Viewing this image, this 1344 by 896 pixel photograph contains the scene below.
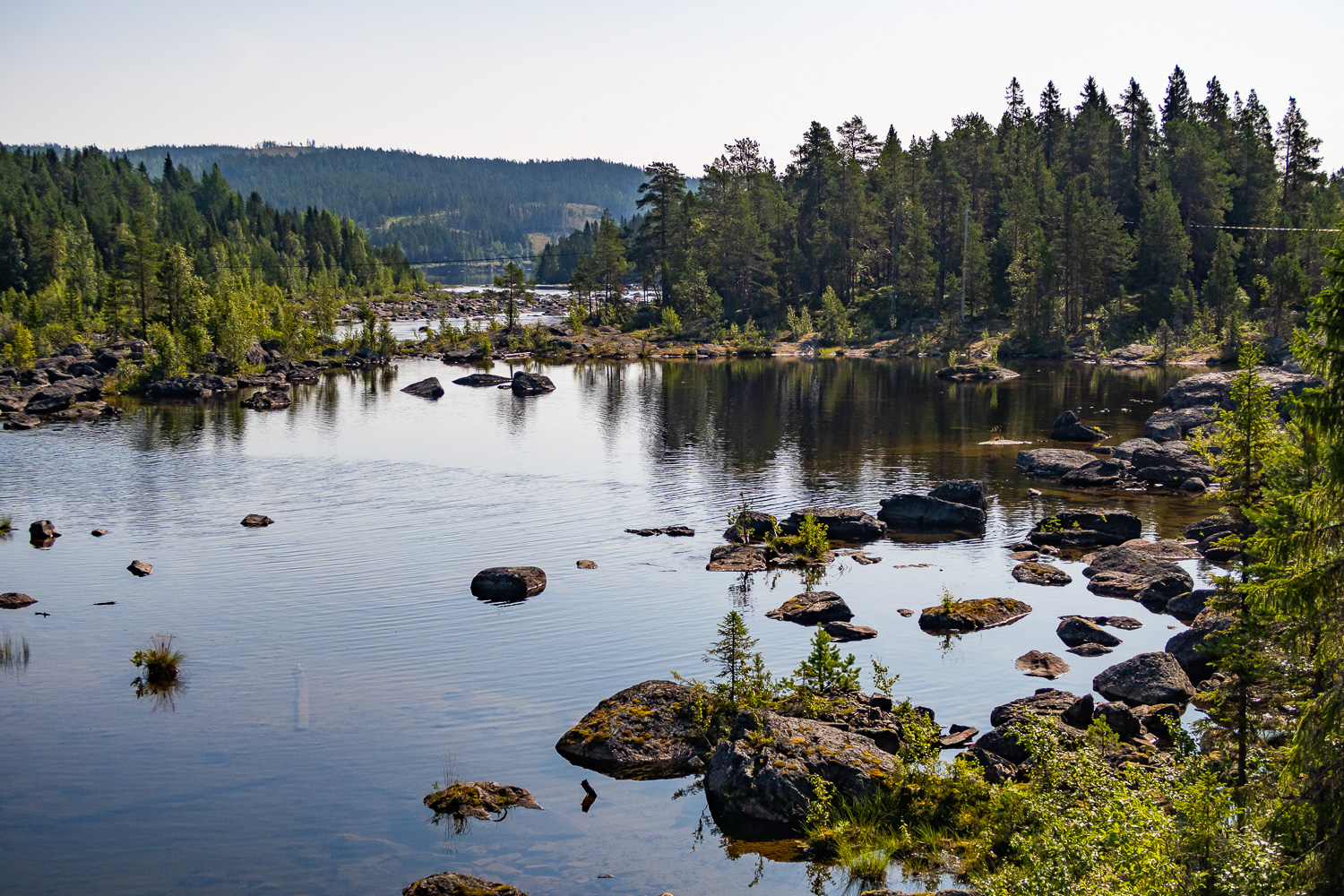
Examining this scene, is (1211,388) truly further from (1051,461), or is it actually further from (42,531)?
(42,531)

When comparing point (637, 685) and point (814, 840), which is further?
point (637, 685)

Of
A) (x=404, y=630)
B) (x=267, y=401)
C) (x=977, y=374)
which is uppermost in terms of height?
(x=977, y=374)

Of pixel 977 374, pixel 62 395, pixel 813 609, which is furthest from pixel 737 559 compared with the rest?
pixel 977 374

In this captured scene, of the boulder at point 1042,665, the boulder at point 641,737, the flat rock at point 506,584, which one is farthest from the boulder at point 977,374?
the boulder at point 641,737

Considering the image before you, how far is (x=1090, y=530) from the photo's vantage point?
4203cm

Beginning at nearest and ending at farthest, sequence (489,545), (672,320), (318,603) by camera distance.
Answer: (318,603) < (489,545) < (672,320)

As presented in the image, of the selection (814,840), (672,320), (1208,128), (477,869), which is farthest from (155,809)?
(1208,128)

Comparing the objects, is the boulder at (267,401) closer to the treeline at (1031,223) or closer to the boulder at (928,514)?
the boulder at (928,514)

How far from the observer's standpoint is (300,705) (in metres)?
25.8

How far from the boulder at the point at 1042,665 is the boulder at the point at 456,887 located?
54.9 ft

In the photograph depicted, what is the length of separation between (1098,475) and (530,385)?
190ft

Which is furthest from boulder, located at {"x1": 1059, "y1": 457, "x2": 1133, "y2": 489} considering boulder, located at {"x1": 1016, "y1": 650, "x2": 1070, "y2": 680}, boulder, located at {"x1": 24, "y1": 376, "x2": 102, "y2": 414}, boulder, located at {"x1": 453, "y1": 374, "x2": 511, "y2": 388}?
boulder, located at {"x1": 24, "y1": 376, "x2": 102, "y2": 414}

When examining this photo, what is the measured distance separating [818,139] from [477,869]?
149m

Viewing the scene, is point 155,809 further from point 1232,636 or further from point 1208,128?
point 1208,128
